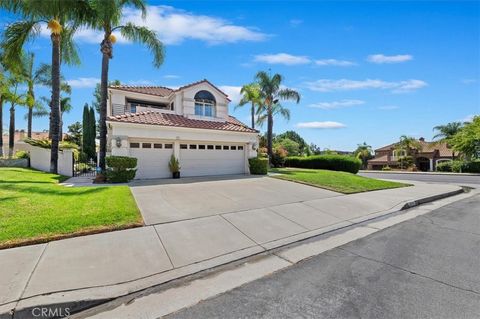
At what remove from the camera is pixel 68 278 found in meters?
3.74

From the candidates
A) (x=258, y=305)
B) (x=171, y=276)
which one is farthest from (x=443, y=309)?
(x=171, y=276)

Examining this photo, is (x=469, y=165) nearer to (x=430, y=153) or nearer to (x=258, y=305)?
(x=430, y=153)

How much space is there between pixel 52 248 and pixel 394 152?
55851mm

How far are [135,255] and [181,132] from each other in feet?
36.3

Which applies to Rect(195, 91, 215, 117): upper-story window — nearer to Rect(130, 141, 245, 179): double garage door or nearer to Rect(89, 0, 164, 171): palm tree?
Rect(130, 141, 245, 179): double garage door

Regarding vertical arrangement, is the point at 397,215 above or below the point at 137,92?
below

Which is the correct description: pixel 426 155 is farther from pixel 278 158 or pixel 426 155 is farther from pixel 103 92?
pixel 103 92

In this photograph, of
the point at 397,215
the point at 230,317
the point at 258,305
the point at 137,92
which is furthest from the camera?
the point at 137,92

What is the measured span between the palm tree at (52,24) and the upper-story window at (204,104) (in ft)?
24.5

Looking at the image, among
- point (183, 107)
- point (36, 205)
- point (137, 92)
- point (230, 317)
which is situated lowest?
point (230, 317)

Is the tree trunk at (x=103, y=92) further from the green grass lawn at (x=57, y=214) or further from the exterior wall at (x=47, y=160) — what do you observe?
the green grass lawn at (x=57, y=214)

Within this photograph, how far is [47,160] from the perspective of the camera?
17375 millimetres

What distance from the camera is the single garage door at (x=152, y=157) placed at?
1413 cm

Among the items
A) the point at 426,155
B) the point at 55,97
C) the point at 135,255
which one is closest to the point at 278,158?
the point at 55,97
